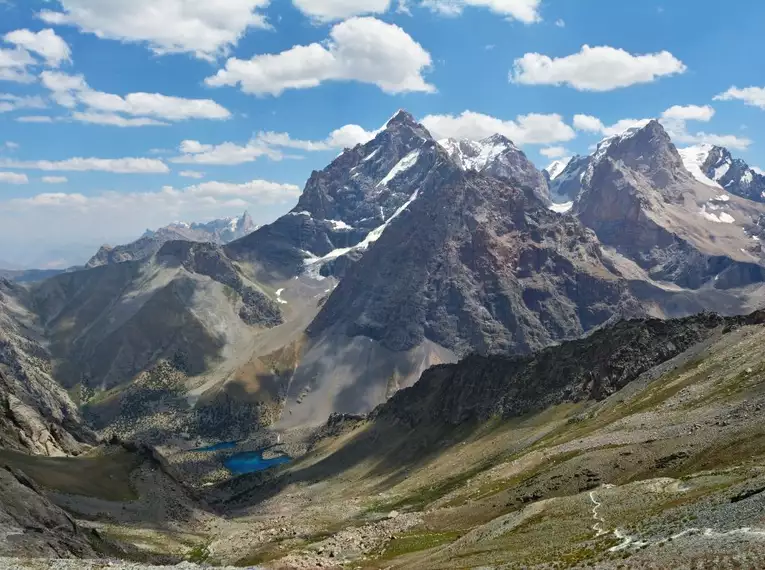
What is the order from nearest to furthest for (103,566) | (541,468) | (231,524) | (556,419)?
(103,566), (541,468), (231,524), (556,419)

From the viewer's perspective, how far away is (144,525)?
114875 millimetres

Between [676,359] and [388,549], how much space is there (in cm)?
10485

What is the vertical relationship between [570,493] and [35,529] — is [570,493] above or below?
below

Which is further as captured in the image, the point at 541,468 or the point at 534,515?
the point at 541,468

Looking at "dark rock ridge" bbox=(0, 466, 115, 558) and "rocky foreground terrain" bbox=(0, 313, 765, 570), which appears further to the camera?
"dark rock ridge" bbox=(0, 466, 115, 558)

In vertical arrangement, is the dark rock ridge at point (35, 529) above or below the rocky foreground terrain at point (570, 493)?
above

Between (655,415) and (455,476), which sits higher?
(655,415)

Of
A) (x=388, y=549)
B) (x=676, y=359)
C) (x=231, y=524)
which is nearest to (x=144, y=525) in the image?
(x=231, y=524)

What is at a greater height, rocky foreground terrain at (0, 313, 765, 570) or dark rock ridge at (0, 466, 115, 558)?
dark rock ridge at (0, 466, 115, 558)

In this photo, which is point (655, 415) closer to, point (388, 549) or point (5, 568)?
point (388, 549)

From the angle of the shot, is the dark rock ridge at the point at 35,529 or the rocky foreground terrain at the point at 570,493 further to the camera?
the dark rock ridge at the point at 35,529

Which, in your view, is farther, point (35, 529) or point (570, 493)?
point (570, 493)

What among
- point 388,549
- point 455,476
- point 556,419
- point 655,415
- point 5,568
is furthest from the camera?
point 556,419

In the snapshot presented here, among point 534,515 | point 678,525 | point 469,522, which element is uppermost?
point 678,525
